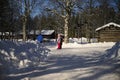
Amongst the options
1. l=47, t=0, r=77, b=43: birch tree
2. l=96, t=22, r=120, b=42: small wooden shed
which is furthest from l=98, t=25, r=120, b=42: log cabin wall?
l=47, t=0, r=77, b=43: birch tree

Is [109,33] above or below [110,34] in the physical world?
above

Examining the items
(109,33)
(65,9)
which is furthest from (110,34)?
(65,9)

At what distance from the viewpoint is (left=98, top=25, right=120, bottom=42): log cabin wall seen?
53.8 m

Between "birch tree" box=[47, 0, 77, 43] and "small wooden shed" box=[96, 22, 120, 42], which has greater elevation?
"birch tree" box=[47, 0, 77, 43]

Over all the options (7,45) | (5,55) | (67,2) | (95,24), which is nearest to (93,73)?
(5,55)

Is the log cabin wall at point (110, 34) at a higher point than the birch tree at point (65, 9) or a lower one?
lower

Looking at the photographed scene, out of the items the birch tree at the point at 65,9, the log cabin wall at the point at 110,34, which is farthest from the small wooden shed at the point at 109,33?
the birch tree at the point at 65,9

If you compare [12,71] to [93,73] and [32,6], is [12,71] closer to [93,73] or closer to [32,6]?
[93,73]

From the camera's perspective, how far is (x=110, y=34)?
5388 cm

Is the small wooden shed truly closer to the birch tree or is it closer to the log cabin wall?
Result: the log cabin wall

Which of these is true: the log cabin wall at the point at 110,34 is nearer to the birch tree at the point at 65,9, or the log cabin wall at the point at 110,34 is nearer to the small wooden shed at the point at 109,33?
the small wooden shed at the point at 109,33

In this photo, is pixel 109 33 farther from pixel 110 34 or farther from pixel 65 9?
pixel 65 9

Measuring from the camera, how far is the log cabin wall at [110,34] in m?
53.8

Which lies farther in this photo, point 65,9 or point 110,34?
point 110,34
